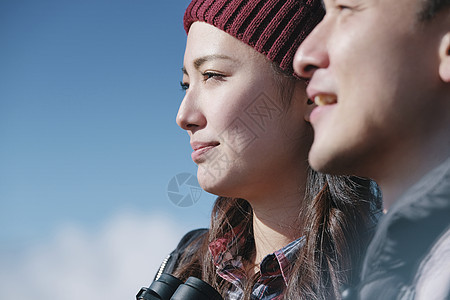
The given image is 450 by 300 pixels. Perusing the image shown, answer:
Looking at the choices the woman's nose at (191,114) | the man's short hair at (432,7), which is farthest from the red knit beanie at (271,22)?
the man's short hair at (432,7)

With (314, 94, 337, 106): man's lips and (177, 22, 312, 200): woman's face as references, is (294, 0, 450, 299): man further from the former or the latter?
(177, 22, 312, 200): woman's face

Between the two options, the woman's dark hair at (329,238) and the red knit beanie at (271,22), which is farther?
the red knit beanie at (271,22)

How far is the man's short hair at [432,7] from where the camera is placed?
2.63 ft

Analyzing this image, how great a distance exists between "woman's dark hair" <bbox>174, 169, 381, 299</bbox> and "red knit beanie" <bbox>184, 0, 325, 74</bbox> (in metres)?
0.39

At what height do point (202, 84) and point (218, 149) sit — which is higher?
point (202, 84)

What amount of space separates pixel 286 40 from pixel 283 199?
0.49m

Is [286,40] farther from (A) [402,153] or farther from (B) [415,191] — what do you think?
(B) [415,191]

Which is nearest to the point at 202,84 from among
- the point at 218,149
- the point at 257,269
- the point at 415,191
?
the point at 218,149

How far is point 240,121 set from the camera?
54.6 inches

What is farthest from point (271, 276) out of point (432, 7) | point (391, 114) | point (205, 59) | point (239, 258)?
point (432, 7)

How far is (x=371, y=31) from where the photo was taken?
2.71 ft

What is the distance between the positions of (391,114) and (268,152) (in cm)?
62

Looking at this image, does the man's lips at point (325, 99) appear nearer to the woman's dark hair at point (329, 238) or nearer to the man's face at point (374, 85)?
the man's face at point (374, 85)

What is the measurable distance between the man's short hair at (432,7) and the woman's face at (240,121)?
0.65 meters
